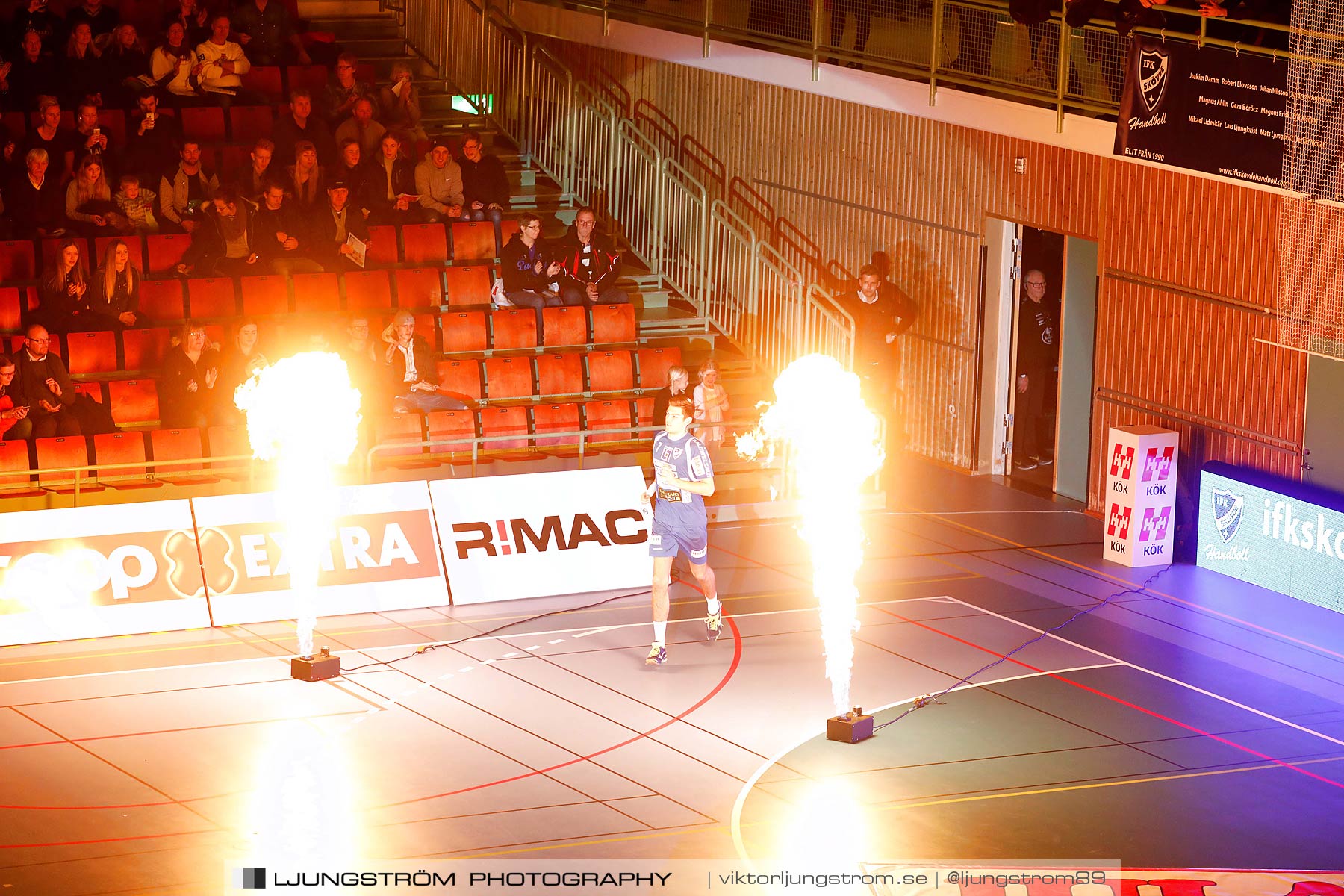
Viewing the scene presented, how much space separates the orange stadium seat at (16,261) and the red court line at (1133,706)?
9.54 m

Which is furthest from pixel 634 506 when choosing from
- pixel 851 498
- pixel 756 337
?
pixel 756 337

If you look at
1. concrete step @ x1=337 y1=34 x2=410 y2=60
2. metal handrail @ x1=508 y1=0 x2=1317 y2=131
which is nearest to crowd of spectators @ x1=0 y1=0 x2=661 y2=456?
concrete step @ x1=337 y1=34 x2=410 y2=60

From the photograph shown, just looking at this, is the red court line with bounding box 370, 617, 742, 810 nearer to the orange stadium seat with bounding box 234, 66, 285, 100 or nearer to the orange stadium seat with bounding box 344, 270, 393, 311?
the orange stadium seat with bounding box 344, 270, 393, 311

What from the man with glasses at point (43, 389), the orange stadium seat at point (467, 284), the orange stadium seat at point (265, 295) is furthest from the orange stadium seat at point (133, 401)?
the orange stadium seat at point (467, 284)

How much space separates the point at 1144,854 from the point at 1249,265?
7.94m

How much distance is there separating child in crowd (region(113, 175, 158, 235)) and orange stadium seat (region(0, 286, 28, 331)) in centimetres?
161

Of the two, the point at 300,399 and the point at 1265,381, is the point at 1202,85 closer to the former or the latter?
the point at 1265,381

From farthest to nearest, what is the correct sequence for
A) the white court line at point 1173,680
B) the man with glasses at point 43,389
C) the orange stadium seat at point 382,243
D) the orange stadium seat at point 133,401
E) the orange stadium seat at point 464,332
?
the orange stadium seat at point 382,243 → the orange stadium seat at point 464,332 → the orange stadium seat at point 133,401 → the man with glasses at point 43,389 → the white court line at point 1173,680

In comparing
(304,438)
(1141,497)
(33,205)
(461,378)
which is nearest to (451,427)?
(461,378)

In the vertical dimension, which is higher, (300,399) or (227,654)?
(300,399)

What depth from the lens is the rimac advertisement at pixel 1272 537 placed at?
16.3m

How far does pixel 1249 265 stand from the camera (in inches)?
673

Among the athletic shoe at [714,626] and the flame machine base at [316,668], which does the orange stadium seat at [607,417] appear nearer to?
the athletic shoe at [714,626]

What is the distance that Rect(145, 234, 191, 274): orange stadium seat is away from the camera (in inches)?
755
